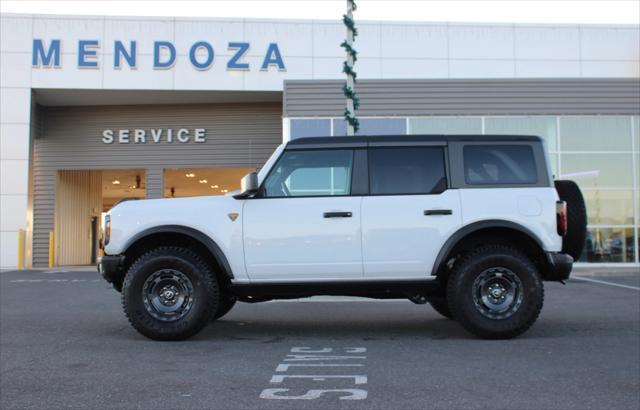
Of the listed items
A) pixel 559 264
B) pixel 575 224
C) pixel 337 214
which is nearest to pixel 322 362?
pixel 337 214

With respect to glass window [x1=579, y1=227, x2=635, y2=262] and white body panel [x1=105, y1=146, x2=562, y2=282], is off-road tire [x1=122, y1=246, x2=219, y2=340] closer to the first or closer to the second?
white body panel [x1=105, y1=146, x2=562, y2=282]

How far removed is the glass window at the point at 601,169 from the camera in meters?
18.7

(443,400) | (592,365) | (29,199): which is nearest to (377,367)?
(443,400)

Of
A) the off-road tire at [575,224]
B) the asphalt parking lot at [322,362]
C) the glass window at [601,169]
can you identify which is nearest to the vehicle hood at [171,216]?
the asphalt parking lot at [322,362]

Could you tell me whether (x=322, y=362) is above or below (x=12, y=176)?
below

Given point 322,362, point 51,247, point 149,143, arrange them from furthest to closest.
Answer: point 149,143
point 51,247
point 322,362

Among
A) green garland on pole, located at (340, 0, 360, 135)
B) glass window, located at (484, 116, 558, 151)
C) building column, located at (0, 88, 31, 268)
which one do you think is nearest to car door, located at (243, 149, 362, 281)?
green garland on pole, located at (340, 0, 360, 135)

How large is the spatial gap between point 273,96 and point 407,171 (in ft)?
50.0

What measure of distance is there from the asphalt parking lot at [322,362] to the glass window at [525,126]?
11.3 m

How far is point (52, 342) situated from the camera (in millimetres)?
6055

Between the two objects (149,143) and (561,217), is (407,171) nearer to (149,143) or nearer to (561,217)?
(561,217)

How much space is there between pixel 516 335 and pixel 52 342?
4396 mm

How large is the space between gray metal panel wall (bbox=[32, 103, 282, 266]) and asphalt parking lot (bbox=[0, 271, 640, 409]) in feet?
46.7

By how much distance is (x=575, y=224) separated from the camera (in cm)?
640
